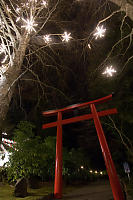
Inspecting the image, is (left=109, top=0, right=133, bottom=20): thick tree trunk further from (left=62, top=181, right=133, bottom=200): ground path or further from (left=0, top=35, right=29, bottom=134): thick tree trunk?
(left=62, top=181, right=133, bottom=200): ground path

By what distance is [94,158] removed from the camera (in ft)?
58.7

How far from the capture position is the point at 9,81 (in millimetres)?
4430

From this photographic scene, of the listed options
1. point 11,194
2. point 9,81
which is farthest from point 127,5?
point 11,194

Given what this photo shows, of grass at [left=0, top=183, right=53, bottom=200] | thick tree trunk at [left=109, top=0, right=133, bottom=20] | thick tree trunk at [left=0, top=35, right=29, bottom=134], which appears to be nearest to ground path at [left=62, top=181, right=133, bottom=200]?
grass at [left=0, top=183, right=53, bottom=200]

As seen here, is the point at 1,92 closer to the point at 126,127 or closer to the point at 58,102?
the point at 58,102

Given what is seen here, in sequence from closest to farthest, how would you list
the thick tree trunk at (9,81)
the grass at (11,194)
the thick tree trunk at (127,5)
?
the thick tree trunk at (127,5)
the thick tree trunk at (9,81)
the grass at (11,194)

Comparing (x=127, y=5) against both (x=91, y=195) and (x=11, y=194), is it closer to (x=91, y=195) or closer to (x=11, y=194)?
(x=91, y=195)

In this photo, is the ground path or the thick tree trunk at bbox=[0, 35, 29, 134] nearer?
the thick tree trunk at bbox=[0, 35, 29, 134]

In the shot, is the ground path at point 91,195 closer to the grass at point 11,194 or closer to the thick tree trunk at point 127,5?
the grass at point 11,194

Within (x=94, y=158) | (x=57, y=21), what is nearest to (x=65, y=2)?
(x=57, y=21)

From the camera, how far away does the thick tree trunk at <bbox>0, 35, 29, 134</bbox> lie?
3980mm

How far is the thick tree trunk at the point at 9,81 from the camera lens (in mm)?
3980

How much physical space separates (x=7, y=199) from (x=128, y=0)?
23.1ft

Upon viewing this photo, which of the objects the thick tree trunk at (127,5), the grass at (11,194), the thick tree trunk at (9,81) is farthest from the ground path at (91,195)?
the thick tree trunk at (127,5)
